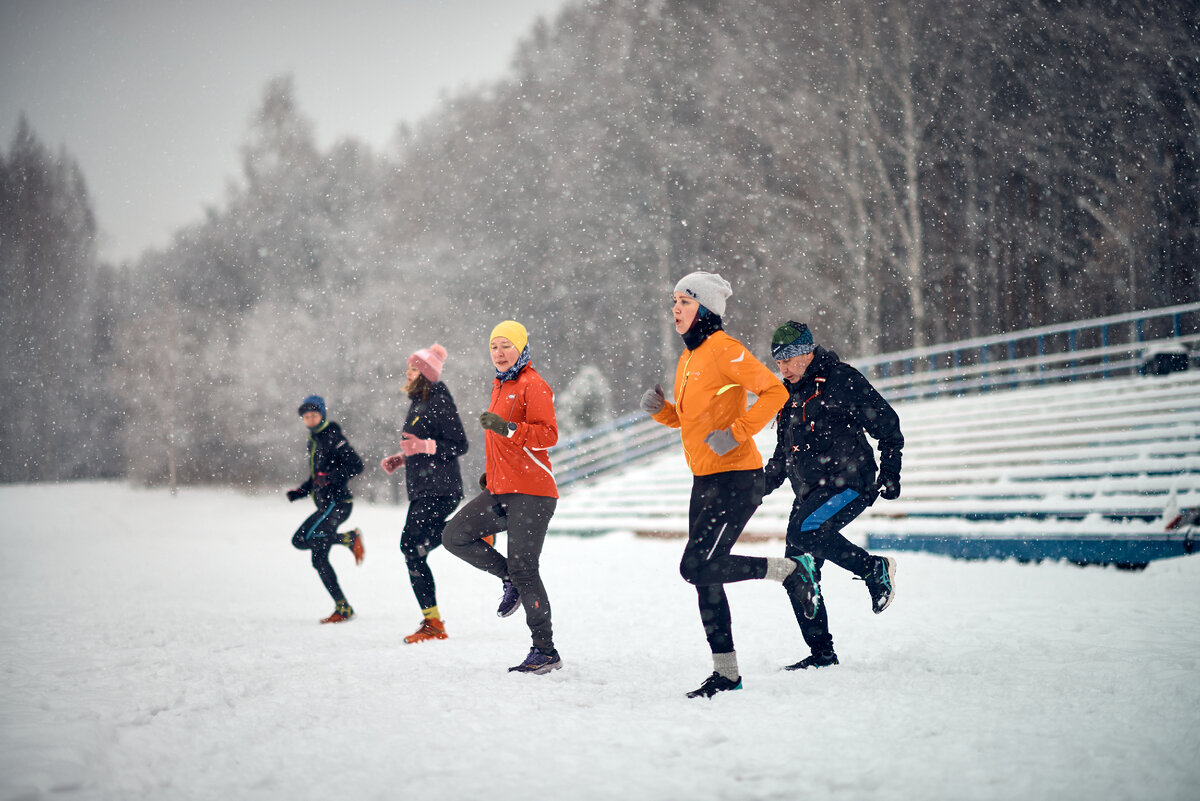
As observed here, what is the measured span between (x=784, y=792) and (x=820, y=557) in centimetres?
180

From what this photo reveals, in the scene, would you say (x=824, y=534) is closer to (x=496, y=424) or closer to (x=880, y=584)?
(x=880, y=584)

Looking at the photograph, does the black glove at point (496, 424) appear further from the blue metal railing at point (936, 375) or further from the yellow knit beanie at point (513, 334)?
the blue metal railing at point (936, 375)

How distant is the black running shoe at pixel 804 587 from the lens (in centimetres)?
394

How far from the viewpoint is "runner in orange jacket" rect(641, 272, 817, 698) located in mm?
3721

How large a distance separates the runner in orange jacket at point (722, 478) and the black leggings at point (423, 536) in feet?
7.26

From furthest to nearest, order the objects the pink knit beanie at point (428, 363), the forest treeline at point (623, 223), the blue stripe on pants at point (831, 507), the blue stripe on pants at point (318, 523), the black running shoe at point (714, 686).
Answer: the forest treeline at point (623, 223) < the blue stripe on pants at point (318, 523) < the pink knit beanie at point (428, 363) < the blue stripe on pants at point (831, 507) < the black running shoe at point (714, 686)

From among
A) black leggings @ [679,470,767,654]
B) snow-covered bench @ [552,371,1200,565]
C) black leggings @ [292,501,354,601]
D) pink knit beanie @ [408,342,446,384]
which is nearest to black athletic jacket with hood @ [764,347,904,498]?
black leggings @ [679,470,767,654]

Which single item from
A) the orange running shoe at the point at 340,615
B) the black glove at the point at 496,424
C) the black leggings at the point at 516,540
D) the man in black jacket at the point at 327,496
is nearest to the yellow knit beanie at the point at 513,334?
the black glove at the point at 496,424

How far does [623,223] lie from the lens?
1128 inches

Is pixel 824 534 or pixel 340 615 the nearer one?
pixel 824 534

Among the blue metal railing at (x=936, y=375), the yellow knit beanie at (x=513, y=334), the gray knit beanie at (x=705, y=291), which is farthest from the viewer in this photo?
the blue metal railing at (x=936, y=375)

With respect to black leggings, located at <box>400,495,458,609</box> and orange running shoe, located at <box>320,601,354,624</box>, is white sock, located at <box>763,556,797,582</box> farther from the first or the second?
orange running shoe, located at <box>320,601,354,624</box>

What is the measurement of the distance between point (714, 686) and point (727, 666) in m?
0.11

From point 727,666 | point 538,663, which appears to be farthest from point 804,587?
point 538,663
